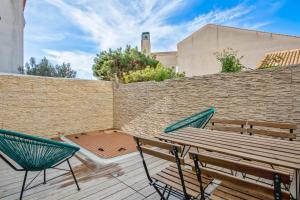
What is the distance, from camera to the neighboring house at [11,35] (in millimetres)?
8091

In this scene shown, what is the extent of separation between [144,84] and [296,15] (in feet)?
26.7

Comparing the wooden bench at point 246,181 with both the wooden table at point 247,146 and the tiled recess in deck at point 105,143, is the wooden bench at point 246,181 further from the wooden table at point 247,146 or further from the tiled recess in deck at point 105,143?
the tiled recess in deck at point 105,143

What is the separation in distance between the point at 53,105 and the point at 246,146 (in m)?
5.51

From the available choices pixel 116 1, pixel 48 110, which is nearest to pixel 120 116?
pixel 48 110

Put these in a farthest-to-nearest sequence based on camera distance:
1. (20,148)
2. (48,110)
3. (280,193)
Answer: (48,110) < (20,148) < (280,193)

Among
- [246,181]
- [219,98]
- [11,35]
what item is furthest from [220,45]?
[246,181]

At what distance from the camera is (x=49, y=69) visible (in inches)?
406

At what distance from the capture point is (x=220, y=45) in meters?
11.6

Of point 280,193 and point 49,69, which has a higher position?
point 49,69

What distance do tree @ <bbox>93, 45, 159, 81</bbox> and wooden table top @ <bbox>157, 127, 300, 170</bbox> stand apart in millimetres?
7529

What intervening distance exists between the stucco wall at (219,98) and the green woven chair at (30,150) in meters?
3.05

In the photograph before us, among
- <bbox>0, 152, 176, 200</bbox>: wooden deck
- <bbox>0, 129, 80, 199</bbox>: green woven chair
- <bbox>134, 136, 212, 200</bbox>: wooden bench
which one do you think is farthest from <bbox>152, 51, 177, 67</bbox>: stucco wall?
<bbox>134, 136, 212, 200</bbox>: wooden bench

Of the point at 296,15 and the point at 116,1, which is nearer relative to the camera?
the point at 116,1

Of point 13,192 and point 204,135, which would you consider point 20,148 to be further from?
point 204,135
